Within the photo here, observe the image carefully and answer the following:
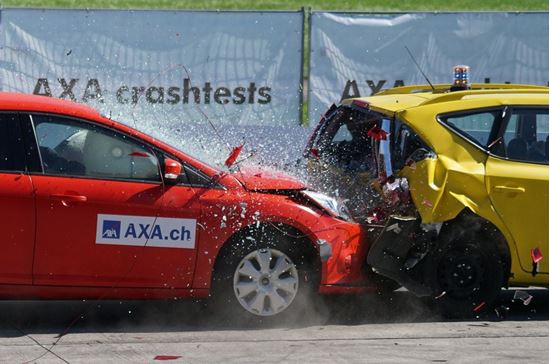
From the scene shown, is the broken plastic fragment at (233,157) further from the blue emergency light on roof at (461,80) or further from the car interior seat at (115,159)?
the blue emergency light on roof at (461,80)

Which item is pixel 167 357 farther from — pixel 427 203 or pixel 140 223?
pixel 427 203

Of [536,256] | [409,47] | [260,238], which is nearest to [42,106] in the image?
[260,238]

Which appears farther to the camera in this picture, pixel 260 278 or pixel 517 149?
pixel 517 149

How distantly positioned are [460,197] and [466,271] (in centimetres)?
57

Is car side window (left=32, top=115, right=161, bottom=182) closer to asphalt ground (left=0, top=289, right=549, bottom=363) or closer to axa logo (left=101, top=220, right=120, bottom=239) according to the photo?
axa logo (left=101, top=220, right=120, bottom=239)

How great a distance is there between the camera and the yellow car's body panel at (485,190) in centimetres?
793

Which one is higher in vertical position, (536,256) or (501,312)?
(536,256)

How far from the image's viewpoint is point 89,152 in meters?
7.65

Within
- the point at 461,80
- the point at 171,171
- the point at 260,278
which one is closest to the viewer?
the point at 171,171

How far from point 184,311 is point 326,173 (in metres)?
1.57

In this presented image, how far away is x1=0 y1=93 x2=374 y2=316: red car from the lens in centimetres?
744

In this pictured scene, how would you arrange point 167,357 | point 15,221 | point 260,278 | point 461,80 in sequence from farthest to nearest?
point 461,80, point 260,278, point 15,221, point 167,357

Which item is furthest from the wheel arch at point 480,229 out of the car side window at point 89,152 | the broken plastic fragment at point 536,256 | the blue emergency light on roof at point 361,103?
the car side window at point 89,152

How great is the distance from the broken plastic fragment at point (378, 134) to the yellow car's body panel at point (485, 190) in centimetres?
24
